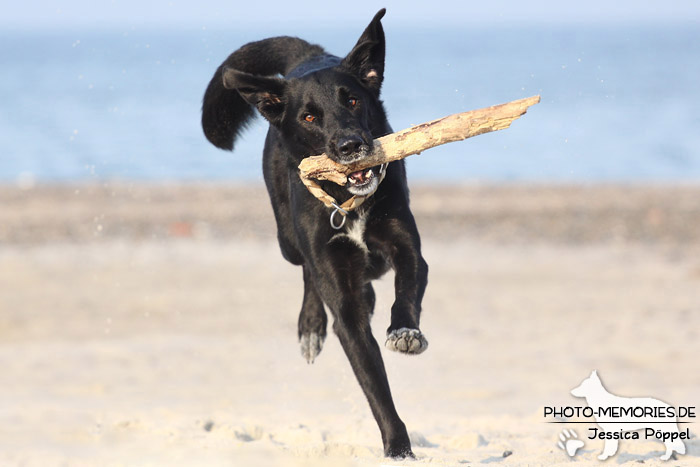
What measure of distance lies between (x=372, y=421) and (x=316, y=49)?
204cm

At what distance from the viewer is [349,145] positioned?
148 inches

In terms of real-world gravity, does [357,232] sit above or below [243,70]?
below

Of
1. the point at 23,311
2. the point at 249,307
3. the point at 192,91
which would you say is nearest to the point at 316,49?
the point at 249,307

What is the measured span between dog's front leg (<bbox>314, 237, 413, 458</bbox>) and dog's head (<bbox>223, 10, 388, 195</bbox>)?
0.36m

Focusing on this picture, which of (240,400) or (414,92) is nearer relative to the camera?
(240,400)

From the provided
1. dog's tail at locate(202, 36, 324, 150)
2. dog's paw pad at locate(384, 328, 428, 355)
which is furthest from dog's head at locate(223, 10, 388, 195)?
dog's tail at locate(202, 36, 324, 150)

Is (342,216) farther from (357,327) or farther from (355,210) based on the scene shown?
(357,327)

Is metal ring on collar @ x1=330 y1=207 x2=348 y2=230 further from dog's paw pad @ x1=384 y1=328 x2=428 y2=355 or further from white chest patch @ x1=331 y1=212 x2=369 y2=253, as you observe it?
dog's paw pad @ x1=384 y1=328 x2=428 y2=355

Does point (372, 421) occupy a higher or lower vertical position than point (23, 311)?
higher

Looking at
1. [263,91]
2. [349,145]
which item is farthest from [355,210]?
[263,91]

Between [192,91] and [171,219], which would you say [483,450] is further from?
[192,91]

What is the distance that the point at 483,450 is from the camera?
4.27m

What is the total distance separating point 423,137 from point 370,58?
23.5 inches

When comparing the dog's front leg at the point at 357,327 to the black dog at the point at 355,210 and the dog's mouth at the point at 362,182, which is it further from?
the dog's mouth at the point at 362,182
